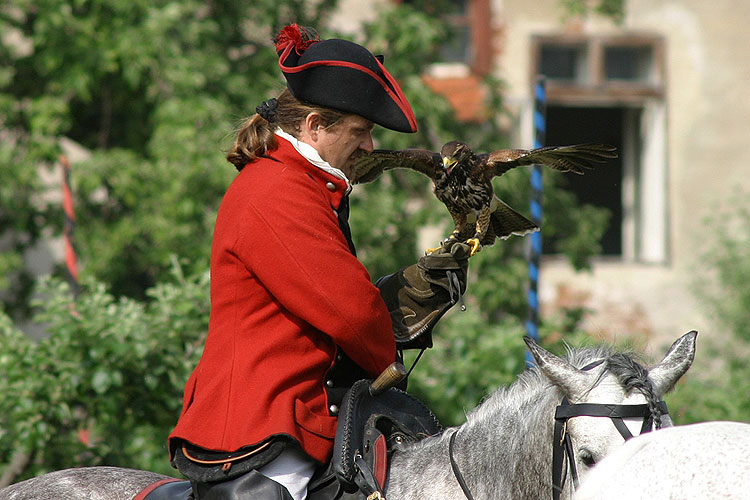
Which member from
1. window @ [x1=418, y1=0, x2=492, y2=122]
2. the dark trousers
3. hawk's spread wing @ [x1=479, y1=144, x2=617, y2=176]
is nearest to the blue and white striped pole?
hawk's spread wing @ [x1=479, y1=144, x2=617, y2=176]

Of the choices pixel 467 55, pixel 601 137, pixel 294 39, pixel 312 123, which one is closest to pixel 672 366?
pixel 312 123

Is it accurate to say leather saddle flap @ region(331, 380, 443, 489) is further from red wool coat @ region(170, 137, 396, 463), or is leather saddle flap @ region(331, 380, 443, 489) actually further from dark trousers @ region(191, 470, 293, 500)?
dark trousers @ region(191, 470, 293, 500)

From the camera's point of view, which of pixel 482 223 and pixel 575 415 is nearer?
pixel 575 415

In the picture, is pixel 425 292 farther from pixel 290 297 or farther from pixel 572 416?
pixel 572 416

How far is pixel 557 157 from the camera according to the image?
2.66 m

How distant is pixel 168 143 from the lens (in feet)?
23.4

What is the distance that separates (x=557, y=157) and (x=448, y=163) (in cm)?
30

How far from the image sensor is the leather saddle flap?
8.03 feet

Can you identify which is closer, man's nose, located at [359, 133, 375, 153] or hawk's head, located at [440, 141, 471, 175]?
man's nose, located at [359, 133, 375, 153]

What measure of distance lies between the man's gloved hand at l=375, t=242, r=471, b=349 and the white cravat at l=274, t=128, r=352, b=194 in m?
0.35

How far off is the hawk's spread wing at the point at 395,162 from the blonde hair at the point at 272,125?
10.2 inches

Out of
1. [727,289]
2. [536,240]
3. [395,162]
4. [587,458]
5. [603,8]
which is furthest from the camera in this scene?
[727,289]

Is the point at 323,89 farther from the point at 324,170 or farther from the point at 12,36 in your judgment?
the point at 12,36

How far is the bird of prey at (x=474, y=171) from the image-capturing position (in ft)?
8.77
